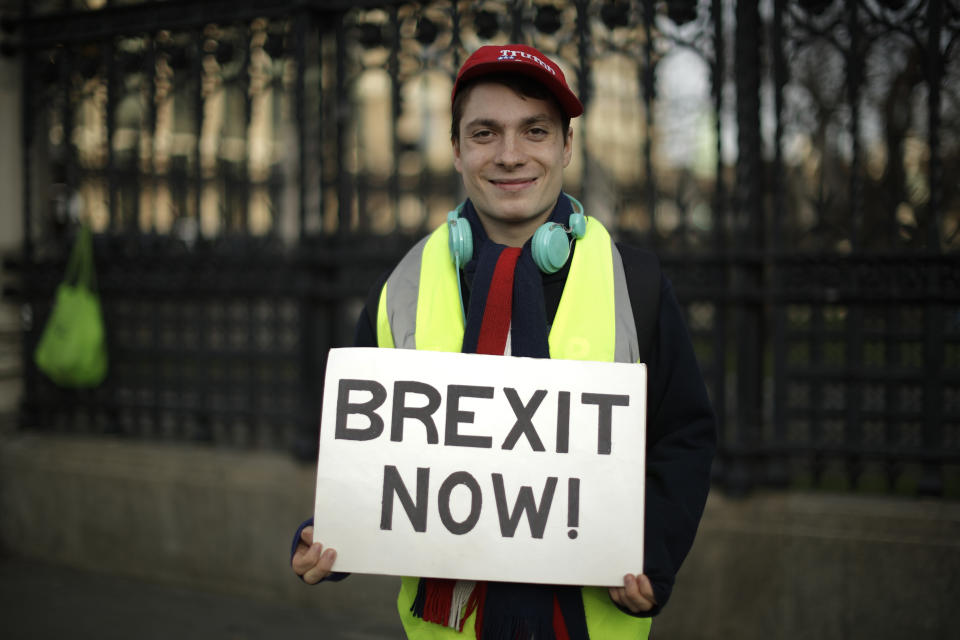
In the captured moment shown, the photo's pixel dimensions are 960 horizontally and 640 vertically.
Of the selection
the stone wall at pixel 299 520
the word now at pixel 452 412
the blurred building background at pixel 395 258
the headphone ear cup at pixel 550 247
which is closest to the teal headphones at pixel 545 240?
the headphone ear cup at pixel 550 247

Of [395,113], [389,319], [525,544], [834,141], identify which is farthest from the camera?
[834,141]

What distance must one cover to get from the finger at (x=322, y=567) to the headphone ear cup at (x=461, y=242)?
76cm

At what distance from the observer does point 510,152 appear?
184 centimetres

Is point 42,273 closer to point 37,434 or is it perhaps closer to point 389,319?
point 37,434

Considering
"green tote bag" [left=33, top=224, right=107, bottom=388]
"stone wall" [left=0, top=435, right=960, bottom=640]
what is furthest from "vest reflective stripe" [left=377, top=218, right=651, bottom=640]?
"green tote bag" [left=33, top=224, right=107, bottom=388]

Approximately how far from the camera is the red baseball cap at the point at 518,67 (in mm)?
1802

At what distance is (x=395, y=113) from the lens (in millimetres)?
4715

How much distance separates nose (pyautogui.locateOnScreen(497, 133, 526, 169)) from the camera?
6.04ft

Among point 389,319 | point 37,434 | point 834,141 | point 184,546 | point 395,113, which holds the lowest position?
point 184,546

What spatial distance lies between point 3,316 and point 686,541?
5347mm

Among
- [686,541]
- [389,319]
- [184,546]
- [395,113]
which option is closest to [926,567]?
[686,541]

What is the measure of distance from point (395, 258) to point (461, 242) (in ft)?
9.00

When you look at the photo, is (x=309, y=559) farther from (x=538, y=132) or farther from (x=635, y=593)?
(x=538, y=132)

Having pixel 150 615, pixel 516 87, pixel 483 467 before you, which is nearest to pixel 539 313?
pixel 483 467
